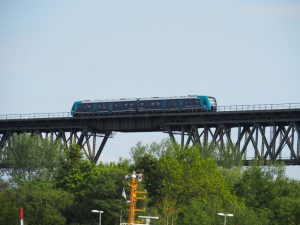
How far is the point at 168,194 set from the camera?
13888cm

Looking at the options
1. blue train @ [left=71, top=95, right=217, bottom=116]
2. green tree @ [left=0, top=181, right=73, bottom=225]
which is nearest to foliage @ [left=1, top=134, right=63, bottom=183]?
blue train @ [left=71, top=95, right=217, bottom=116]

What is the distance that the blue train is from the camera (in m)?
175

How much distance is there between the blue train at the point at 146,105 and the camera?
17512cm

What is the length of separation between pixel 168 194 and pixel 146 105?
1664 inches

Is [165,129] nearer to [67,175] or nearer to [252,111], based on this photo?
[252,111]

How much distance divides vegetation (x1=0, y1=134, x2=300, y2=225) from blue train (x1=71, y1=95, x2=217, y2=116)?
1438 cm

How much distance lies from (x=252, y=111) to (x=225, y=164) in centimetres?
921

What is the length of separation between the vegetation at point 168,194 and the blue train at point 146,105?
14.4m

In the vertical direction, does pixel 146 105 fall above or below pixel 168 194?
above

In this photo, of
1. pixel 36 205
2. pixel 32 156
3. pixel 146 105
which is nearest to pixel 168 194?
pixel 36 205

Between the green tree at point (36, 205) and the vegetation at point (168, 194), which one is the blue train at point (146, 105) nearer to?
the vegetation at point (168, 194)

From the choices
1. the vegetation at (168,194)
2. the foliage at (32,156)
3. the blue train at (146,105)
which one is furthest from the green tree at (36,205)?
the foliage at (32,156)

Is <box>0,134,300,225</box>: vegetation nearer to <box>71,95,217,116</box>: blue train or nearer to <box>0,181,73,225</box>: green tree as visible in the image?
<box>0,181,73,225</box>: green tree

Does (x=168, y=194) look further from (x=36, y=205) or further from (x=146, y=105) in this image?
(x=146, y=105)
